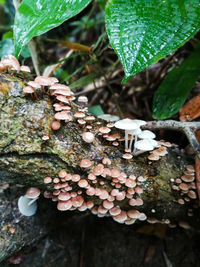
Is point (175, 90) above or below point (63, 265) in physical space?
above

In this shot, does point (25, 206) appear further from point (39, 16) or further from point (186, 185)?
point (39, 16)

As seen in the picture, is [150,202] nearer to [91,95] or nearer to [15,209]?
[15,209]

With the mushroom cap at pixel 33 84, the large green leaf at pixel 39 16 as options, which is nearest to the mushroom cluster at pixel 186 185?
the mushroom cap at pixel 33 84

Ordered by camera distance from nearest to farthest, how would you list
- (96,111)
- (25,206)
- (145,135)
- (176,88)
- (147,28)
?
(147,28), (145,135), (25,206), (176,88), (96,111)

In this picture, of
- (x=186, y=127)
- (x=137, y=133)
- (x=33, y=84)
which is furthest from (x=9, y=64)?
(x=186, y=127)

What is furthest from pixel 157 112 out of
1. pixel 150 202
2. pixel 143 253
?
pixel 143 253
